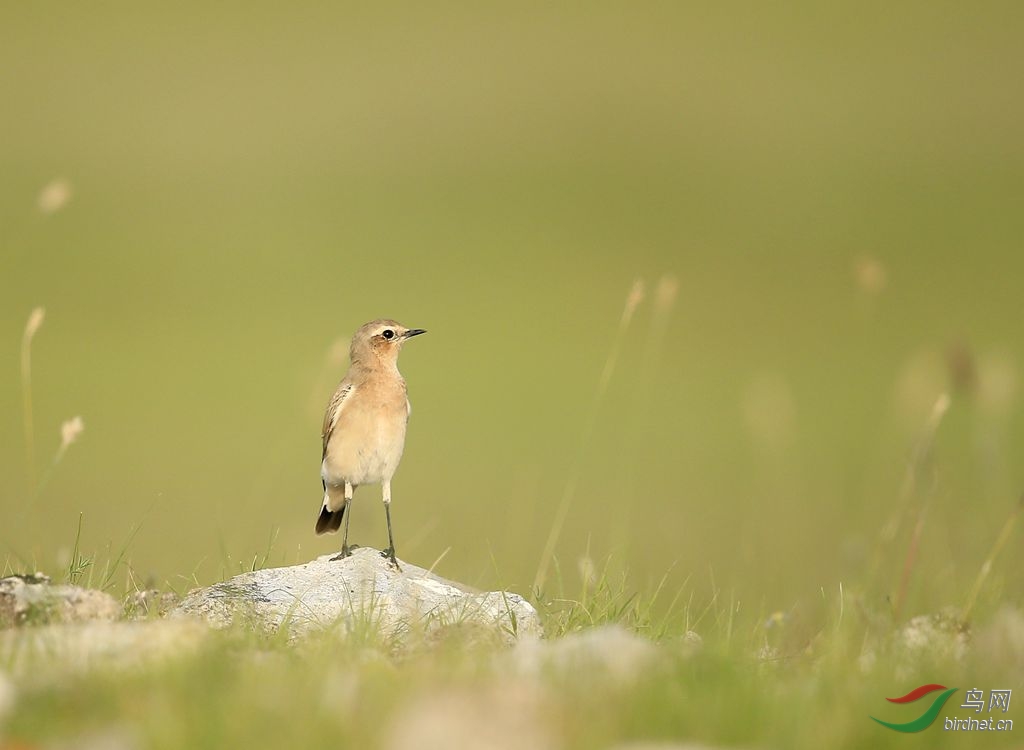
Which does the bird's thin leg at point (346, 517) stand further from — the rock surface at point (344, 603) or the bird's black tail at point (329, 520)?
the rock surface at point (344, 603)

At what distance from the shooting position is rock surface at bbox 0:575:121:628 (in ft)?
17.6

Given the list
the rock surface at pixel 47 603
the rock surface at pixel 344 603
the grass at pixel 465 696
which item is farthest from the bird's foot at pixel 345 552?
the grass at pixel 465 696

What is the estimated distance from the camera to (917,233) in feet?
148

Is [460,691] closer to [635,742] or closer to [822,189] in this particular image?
[635,742]

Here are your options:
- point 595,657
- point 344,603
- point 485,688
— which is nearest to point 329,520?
point 344,603

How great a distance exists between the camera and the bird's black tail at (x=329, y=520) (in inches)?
354

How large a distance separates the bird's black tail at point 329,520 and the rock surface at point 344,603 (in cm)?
188

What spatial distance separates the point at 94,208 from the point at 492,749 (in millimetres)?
45721

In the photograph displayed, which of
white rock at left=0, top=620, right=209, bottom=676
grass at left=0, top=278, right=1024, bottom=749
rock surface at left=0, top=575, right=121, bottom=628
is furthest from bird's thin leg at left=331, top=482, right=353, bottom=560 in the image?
white rock at left=0, top=620, right=209, bottom=676

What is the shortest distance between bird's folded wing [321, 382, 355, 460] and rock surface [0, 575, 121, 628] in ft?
9.60

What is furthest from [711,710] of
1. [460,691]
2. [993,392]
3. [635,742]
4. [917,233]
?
[917,233]

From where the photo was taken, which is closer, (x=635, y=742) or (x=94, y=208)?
(x=635, y=742)

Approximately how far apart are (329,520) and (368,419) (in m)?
1.06

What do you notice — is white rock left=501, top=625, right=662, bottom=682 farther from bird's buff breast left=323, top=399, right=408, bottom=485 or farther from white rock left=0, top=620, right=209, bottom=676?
bird's buff breast left=323, top=399, right=408, bottom=485
